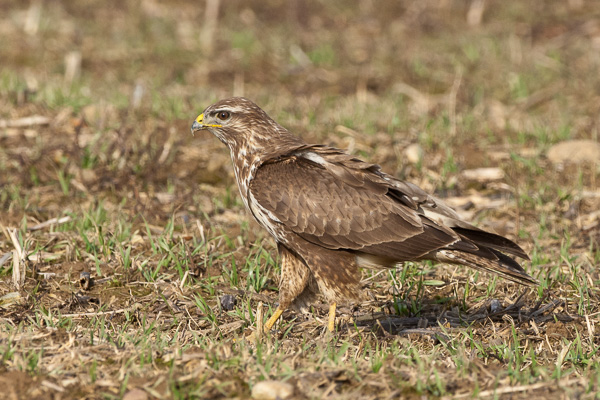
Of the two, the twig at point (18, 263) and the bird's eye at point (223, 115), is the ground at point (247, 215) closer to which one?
the twig at point (18, 263)

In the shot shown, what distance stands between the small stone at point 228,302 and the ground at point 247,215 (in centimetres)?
1

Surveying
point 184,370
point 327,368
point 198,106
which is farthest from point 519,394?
point 198,106

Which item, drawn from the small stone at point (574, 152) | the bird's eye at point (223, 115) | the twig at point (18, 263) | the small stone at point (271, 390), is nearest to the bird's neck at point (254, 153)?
the bird's eye at point (223, 115)

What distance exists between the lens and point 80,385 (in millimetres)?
3863

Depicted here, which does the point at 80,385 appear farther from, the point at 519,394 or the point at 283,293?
the point at 519,394

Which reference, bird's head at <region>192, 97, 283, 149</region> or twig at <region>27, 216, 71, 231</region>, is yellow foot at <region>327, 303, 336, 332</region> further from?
twig at <region>27, 216, 71, 231</region>

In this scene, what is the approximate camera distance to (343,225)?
5.03 metres

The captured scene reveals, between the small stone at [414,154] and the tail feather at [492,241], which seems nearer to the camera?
the tail feather at [492,241]

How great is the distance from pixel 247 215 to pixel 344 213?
2.05m

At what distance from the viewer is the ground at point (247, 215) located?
4070mm

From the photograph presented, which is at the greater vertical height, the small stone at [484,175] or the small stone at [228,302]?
the small stone at [484,175]

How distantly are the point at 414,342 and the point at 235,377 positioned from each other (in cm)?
143

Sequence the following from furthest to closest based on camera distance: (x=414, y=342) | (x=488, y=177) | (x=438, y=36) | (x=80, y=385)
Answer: (x=438, y=36), (x=488, y=177), (x=414, y=342), (x=80, y=385)

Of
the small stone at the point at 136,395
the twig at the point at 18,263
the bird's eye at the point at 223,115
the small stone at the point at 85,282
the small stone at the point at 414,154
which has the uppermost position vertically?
the bird's eye at the point at 223,115
